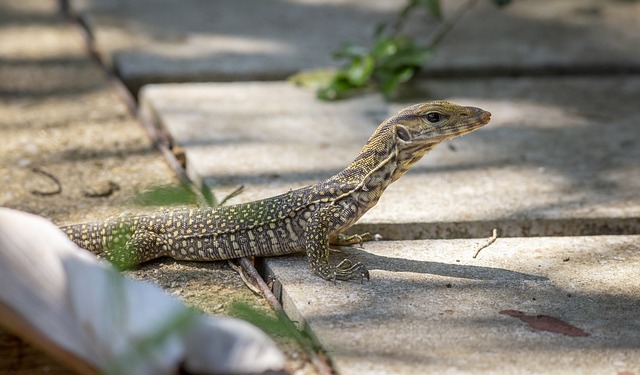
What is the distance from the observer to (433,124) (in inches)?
163

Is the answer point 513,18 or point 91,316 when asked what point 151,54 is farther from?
point 91,316

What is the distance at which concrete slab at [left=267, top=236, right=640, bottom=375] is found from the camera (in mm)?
3309

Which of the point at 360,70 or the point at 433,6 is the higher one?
the point at 433,6

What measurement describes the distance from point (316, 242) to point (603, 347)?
1.25 meters

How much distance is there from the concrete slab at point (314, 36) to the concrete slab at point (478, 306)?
2803mm

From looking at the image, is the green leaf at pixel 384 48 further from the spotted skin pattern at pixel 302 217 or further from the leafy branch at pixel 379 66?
the spotted skin pattern at pixel 302 217

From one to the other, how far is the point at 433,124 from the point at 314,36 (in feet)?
12.1

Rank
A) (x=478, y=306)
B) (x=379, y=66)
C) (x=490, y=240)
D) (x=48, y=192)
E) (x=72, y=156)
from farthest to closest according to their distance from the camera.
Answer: (x=379, y=66) < (x=72, y=156) < (x=48, y=192) < (x=490, y=240) < (x=478, y=306)

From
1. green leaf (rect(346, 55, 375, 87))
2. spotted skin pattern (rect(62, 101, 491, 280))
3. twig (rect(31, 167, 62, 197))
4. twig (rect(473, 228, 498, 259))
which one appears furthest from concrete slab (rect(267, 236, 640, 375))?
green leaf (rect(346, 55, 375, 87))

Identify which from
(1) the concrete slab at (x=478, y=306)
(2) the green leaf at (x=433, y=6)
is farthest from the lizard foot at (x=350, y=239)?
(2) the green leaf at (x=433, y=6)

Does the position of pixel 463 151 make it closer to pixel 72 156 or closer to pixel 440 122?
pixel 440 122

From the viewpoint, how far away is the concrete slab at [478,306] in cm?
A: 331

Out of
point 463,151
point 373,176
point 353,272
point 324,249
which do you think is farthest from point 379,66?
point 353,272

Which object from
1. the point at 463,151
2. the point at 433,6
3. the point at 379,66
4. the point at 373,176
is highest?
the point at 433,6
